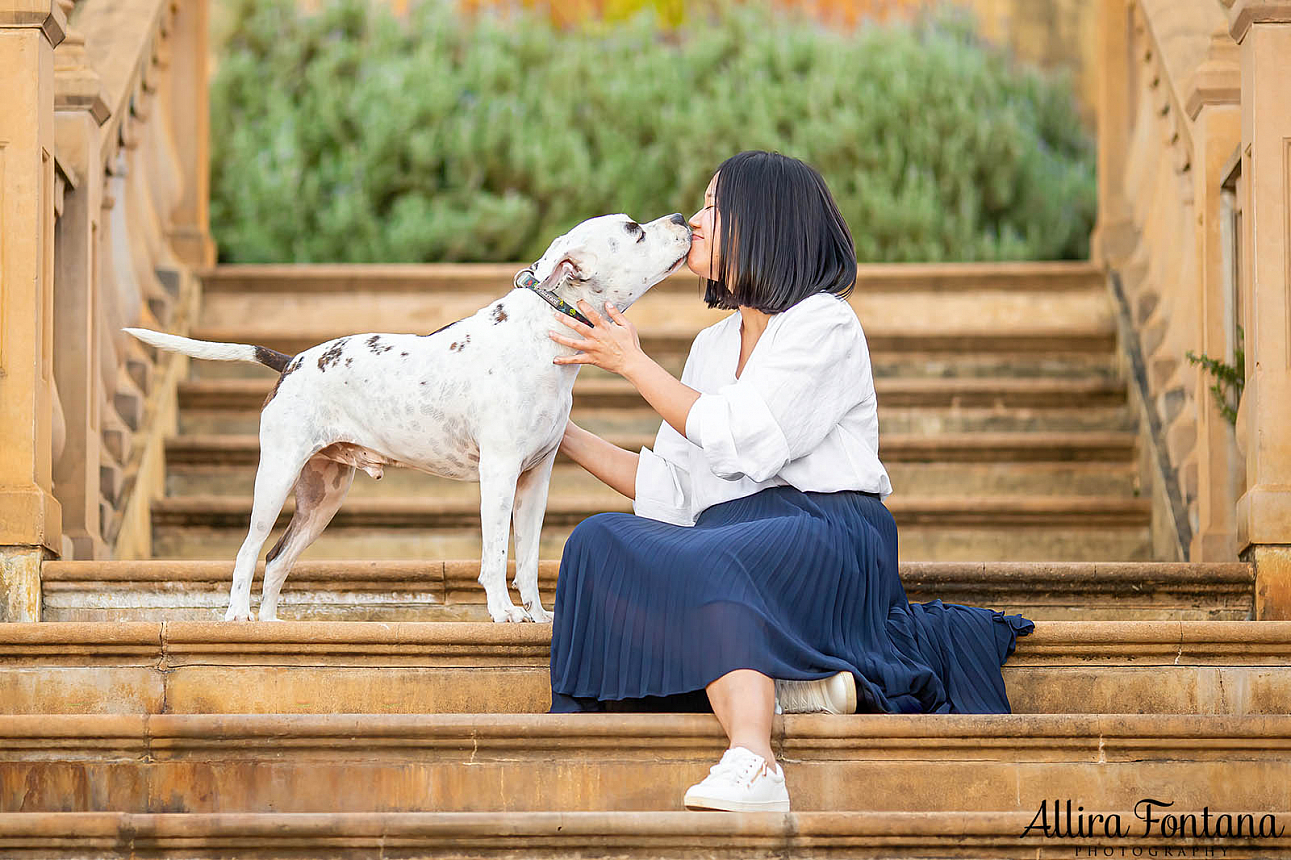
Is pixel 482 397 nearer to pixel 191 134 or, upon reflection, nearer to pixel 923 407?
pixel 923 407

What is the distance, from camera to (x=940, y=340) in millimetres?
7121

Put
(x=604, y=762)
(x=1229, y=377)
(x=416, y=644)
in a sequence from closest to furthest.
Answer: (x=604, y=762)
(x=416, y=644)
(x=1229, y=377)

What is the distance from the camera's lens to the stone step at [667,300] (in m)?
7.42

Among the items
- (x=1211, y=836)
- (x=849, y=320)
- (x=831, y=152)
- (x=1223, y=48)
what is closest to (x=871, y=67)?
(x=831, y=152)

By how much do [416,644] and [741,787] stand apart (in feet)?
3.17

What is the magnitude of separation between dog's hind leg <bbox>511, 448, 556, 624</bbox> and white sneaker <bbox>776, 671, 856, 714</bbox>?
0.72m

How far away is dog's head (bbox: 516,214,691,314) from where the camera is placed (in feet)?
12.1

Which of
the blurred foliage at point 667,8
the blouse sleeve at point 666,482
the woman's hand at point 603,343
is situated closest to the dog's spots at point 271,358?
the woman's hand at point 603,343

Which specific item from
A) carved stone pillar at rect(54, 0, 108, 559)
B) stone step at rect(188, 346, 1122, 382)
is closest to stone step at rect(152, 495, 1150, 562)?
carved stone pillar at rect(54, 0, 108, 559)

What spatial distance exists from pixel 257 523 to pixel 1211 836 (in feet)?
7.30

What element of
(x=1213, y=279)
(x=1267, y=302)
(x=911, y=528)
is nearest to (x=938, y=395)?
(x=911, y=528)

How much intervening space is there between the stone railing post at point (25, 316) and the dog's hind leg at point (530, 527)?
4.61 feet

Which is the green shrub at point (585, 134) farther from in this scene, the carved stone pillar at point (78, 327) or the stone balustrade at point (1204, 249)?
the carved stone pillar at point (78, 327)

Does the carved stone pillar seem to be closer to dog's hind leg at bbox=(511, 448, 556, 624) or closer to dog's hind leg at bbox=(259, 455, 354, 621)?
dog's hind leg at bbox=(259, 455, 354, 621)
